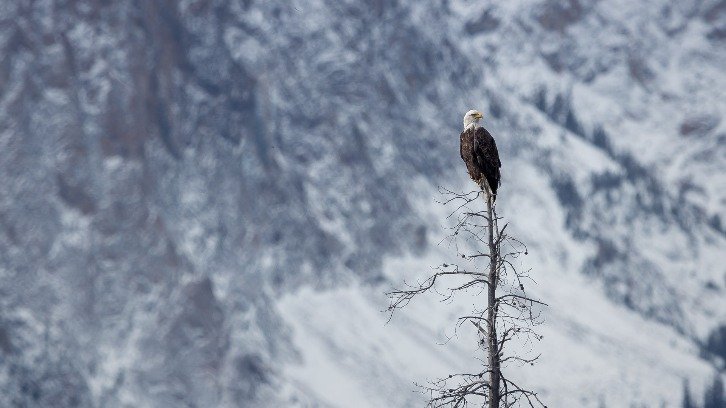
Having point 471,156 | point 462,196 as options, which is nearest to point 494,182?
point 471,156

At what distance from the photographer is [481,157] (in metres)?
30.2

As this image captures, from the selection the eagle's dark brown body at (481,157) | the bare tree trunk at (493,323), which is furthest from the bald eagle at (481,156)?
the bare tree trunk at (493,323)

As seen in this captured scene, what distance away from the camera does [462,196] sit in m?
26.2

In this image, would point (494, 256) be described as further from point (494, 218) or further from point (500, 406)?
point (500, 406)

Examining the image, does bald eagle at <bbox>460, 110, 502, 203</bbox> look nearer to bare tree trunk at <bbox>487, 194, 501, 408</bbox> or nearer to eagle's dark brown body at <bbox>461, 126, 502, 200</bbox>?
eagle's dark brown body at <bbox>461, 126, 502, 200</bbox>

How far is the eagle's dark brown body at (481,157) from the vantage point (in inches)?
1185

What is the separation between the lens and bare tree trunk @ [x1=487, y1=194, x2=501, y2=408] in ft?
82.6

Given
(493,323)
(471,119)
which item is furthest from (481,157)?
(493,323)

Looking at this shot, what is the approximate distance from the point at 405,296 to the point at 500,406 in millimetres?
2498

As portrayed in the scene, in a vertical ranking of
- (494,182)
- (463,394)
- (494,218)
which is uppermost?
(494,182)

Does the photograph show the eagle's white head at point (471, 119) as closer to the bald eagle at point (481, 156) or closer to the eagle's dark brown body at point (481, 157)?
the bald eagle at point (481, 156)

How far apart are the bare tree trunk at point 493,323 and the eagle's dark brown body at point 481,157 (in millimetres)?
4172

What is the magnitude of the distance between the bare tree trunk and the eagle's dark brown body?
417 cm

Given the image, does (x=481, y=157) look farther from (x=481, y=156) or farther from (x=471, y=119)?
(x=471, y=119)
